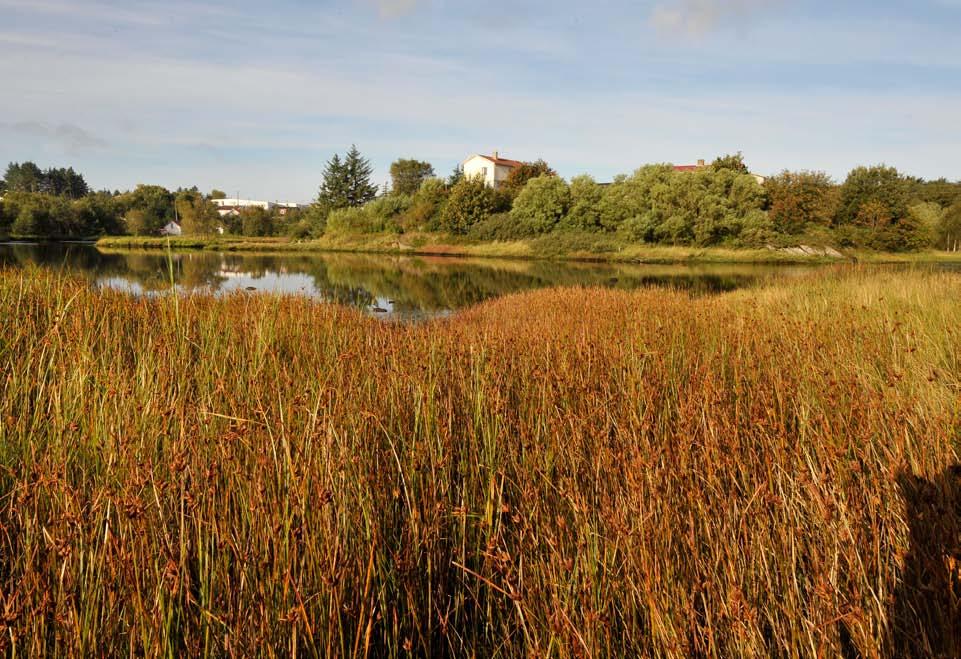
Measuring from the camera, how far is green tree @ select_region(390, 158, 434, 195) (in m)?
72.0

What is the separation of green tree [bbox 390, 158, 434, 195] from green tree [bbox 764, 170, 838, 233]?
4231 cm

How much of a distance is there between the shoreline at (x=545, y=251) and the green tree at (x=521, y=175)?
27.3 ft

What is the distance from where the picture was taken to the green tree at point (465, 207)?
46688 mm

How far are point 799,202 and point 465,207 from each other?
973 inches

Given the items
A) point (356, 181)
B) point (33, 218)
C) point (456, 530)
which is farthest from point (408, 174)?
point (456, 530)

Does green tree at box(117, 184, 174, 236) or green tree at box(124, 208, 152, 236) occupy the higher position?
green tree at box(117, 184, 174, 236)

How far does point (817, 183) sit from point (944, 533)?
160ft

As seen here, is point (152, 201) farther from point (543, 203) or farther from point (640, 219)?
point (640, 219)

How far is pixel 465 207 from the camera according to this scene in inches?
1838

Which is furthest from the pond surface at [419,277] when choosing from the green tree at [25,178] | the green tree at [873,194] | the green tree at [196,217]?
the green tree at [25,178]

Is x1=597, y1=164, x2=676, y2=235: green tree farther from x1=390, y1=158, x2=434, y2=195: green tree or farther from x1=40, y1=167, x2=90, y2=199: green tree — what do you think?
x1=40, y1=167, x2=90, y2=199: green tree

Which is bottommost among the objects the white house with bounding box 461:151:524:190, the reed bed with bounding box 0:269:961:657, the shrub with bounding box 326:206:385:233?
the reed bed with bounding box 0:269:961:657

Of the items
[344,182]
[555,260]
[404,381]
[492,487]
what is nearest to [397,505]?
[492,487]

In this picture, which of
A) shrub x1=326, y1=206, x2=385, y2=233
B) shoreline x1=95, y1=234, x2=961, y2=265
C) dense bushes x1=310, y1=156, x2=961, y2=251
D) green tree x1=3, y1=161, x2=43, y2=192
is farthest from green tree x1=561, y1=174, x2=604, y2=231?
green tree x1=3, y1=161, x2=43, y2=192
